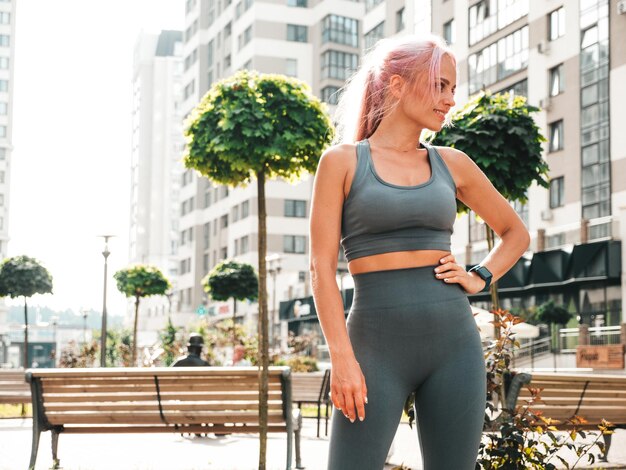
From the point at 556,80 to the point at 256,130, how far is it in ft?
114

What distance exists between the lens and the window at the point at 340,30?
73188mm

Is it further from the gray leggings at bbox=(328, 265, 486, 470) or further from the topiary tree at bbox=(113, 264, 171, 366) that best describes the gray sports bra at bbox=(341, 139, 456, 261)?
the topiary tree at bbox=(113, 264, 171, 366)

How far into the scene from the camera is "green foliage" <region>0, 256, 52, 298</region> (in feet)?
105

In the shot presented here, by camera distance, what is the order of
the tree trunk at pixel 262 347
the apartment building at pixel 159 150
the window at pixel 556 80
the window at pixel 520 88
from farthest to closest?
the apartment building at pixel 159 150
the window at pixel 520 88
the window at pixel 556 80
the tree trunk at pixel 262 347

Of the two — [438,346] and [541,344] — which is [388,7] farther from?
[438,346]

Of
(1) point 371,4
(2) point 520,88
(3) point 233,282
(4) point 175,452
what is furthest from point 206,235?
(4) point 175,452

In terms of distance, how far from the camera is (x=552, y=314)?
123 ft

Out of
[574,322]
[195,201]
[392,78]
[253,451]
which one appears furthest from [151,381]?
[195,201]

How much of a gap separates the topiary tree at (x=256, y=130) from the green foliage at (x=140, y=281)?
27.3 meters

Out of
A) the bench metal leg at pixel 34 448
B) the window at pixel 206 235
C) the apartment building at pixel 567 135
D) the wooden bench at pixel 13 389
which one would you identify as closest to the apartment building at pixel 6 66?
the window at pixel 206 235

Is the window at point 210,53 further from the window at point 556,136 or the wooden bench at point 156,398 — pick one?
the wooden bench at point 156,398

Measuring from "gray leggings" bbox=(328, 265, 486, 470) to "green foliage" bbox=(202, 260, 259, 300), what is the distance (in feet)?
112

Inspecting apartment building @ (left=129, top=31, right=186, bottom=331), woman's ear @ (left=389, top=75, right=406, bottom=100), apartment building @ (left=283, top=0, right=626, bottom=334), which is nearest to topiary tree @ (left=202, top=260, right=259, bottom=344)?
apartment building @ (left=283, top=0, right=626, bottom=334)

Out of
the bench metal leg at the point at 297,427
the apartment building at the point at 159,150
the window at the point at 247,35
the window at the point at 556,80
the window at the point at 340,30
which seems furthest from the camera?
the apartment building at the point at 159,150
